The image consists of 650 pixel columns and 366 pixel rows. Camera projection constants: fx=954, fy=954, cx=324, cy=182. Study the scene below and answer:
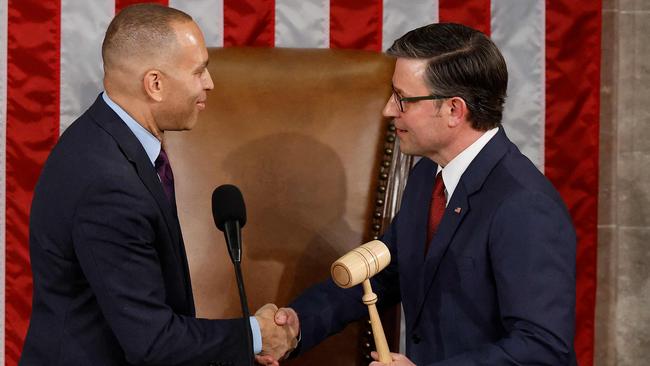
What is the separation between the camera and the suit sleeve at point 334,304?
2541mm

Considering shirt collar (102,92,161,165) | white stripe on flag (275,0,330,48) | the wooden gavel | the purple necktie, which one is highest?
white stripe on flag (275,0,330,48)

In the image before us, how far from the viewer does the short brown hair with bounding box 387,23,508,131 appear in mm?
2188

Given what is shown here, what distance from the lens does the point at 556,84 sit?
10.4ft

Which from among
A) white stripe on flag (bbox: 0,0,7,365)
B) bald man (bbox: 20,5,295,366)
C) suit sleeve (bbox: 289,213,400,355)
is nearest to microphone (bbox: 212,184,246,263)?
bald man (bbox: 20,5,295,366)

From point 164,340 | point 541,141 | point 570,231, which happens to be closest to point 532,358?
point 570,231

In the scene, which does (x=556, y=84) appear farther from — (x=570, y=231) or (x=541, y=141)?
(x=570, y=231)

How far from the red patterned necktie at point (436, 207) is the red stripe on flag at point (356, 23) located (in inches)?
36.4

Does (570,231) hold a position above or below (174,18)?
below

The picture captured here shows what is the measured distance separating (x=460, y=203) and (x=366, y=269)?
0.30 m

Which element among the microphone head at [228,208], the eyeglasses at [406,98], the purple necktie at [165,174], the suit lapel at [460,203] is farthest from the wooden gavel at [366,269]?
the purple necktie at [165,174]

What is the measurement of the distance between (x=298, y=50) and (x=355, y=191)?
485 millimetres

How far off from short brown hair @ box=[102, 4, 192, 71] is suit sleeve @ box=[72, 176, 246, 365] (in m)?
0.32

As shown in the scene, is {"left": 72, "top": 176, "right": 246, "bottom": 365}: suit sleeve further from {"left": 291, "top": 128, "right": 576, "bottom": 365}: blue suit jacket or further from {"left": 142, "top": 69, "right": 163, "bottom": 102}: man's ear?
{"left": 291, "top": 128, "right": 576, "bottom": 365}: blue suit jacket

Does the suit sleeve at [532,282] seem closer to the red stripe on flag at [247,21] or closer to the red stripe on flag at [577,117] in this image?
the red stripe on flag at [577,117]
